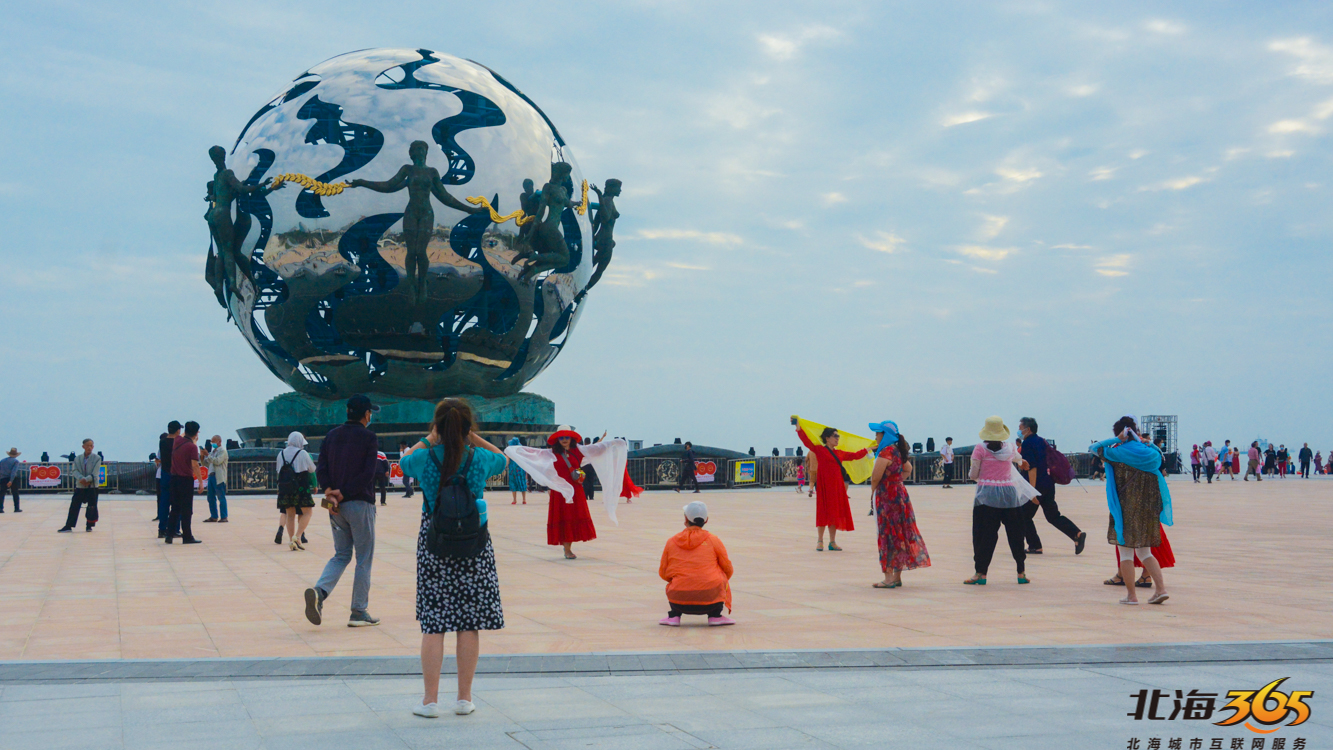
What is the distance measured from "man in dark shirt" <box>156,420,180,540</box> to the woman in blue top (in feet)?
35.4

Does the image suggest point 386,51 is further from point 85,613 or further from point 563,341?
point 85,613

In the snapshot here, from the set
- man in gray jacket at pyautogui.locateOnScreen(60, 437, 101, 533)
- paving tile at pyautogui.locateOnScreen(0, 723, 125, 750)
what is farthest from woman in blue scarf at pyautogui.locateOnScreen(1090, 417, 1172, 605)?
man in gray jacket at pyautogui.locateOnScreen(60, 437, 101, 533)

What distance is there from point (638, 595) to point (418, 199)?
19.6m

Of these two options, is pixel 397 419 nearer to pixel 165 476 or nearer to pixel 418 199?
pixel 418 199

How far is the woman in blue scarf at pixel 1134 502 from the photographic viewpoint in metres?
8.74

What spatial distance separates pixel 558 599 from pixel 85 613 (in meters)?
3.70

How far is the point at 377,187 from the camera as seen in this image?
1067 inches

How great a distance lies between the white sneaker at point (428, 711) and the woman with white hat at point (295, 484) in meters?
8.44

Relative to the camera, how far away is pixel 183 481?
14359mm

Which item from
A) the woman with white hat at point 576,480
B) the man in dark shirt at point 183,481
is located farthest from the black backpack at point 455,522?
the man in dark shirt at point 183,481

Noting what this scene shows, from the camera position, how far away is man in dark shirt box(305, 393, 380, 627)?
7.71 meters

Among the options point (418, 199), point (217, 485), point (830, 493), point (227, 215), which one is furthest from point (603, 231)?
point (830, 493)

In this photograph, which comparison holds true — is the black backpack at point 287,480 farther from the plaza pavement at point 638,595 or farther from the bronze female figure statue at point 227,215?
the bronze female figure statue at point 227,215

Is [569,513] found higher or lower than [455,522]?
lower
